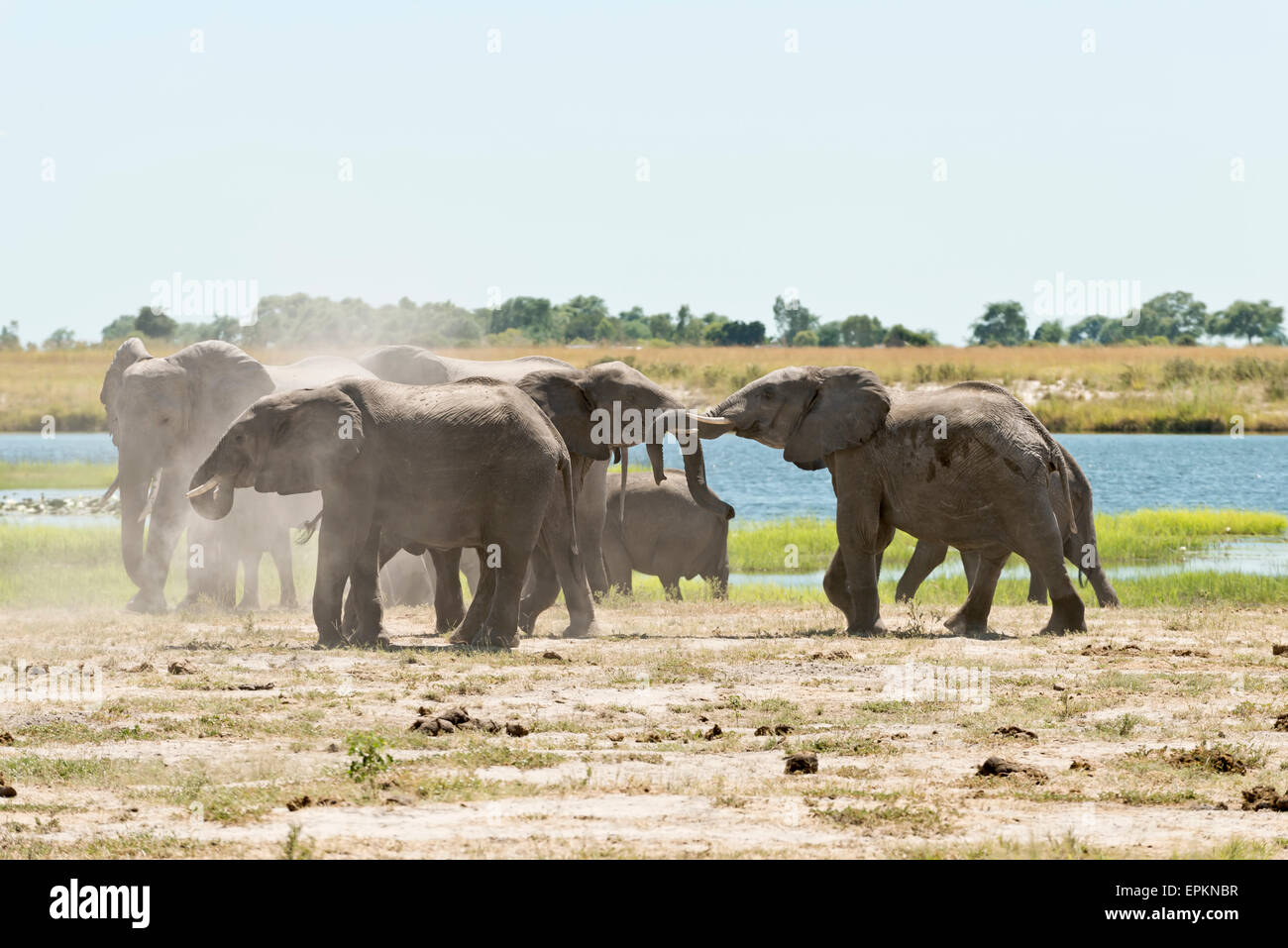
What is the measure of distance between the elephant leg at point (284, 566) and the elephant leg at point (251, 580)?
0.22m

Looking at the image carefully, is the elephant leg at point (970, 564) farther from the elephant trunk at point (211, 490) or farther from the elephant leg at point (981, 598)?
the elephant trunk at point (211, 490)

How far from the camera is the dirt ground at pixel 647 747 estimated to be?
8586 millimetres

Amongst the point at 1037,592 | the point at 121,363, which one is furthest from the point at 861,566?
the point at 121,363

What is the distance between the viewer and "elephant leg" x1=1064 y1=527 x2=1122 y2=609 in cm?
1961

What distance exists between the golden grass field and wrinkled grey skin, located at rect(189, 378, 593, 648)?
57.7 meters

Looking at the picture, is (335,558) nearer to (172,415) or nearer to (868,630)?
(868,630)

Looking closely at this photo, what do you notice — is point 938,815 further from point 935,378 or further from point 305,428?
point 935,378

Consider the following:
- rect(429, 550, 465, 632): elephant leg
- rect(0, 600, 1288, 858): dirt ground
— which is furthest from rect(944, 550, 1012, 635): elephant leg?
rect(429, 550, 465, 632): elephant leg

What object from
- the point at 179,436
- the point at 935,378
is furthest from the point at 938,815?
the point at 935,378

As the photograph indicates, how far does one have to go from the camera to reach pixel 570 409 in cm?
1800

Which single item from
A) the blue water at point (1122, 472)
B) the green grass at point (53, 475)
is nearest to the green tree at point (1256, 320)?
the blue water at point (1122, 472)

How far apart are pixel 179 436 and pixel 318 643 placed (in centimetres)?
612

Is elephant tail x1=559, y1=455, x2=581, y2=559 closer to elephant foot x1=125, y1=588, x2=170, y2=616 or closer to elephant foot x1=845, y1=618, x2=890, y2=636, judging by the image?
elephant foot x1=845, y1=618, x2=890, y2=636
